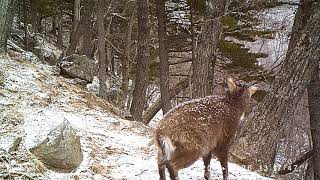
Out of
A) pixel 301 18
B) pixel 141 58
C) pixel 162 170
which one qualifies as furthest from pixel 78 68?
pixel 162 170

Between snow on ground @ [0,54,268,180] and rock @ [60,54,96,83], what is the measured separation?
59cm

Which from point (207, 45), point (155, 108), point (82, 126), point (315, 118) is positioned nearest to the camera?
point (82, 126)

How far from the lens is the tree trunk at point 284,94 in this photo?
6477 millimetres

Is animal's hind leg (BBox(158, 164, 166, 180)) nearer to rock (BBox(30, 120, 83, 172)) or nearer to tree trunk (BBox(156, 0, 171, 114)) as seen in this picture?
rock (BBox(30, 120, 83, 172))

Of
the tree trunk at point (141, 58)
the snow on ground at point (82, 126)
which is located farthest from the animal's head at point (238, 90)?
the tree trunk at point (141, 58)

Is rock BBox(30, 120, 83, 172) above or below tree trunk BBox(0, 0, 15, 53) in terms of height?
below

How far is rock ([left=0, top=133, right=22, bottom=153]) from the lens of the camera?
223 inches

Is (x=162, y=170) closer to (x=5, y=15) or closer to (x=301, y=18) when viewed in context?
(x=301, y=18)

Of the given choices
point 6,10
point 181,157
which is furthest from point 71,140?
point 6,10

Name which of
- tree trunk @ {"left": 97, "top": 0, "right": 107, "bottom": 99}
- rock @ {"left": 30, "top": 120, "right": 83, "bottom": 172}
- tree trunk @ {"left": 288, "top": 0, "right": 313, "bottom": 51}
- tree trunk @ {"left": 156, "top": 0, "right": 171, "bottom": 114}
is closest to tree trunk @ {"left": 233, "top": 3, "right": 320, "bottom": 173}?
tree trunk @ {"left": 288, "top": 0, "right": 313, "bottom": 51}

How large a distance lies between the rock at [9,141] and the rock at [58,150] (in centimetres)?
23

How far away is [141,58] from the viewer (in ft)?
39.6

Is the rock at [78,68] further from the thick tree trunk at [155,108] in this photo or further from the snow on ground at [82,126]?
the thick tree trunk at [155,108]

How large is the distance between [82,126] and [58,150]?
2157mm
